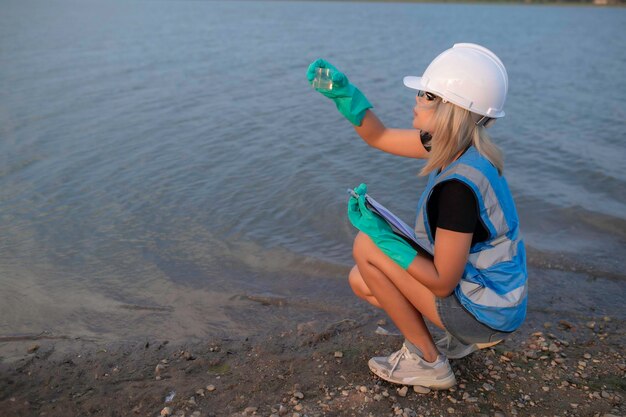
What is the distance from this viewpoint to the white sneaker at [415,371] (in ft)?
11.7

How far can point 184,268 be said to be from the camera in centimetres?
563

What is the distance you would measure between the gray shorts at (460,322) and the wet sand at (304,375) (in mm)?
464

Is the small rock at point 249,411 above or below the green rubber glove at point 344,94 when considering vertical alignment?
below

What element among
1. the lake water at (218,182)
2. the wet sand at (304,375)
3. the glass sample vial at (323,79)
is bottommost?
the lake water at (218,182)

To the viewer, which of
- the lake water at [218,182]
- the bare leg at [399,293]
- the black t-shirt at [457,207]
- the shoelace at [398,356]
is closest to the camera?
the black t-shirt at [457,207]

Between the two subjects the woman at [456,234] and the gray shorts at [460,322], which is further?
the gray shorts at [460,322]

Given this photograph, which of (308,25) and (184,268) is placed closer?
(184,268)

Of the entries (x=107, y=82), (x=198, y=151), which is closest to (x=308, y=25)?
(x=107, y=82)

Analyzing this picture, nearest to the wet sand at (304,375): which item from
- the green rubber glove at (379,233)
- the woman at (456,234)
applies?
the woman at (456,234)

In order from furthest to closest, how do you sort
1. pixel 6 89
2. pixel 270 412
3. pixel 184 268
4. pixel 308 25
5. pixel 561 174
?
pixel 308 25, pixel 6 89, pixel 561 174, pixel 184 268, pixel 270 412

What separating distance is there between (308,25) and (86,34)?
34.7ft

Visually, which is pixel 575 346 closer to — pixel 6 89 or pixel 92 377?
pixel 92 377

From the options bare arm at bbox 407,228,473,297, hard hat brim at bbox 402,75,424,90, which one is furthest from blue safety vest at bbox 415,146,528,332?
hard hat brim at bbox 402,75,424,90

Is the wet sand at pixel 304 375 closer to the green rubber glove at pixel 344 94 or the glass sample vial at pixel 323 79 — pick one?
the green rubber glove at pixel 344 94
